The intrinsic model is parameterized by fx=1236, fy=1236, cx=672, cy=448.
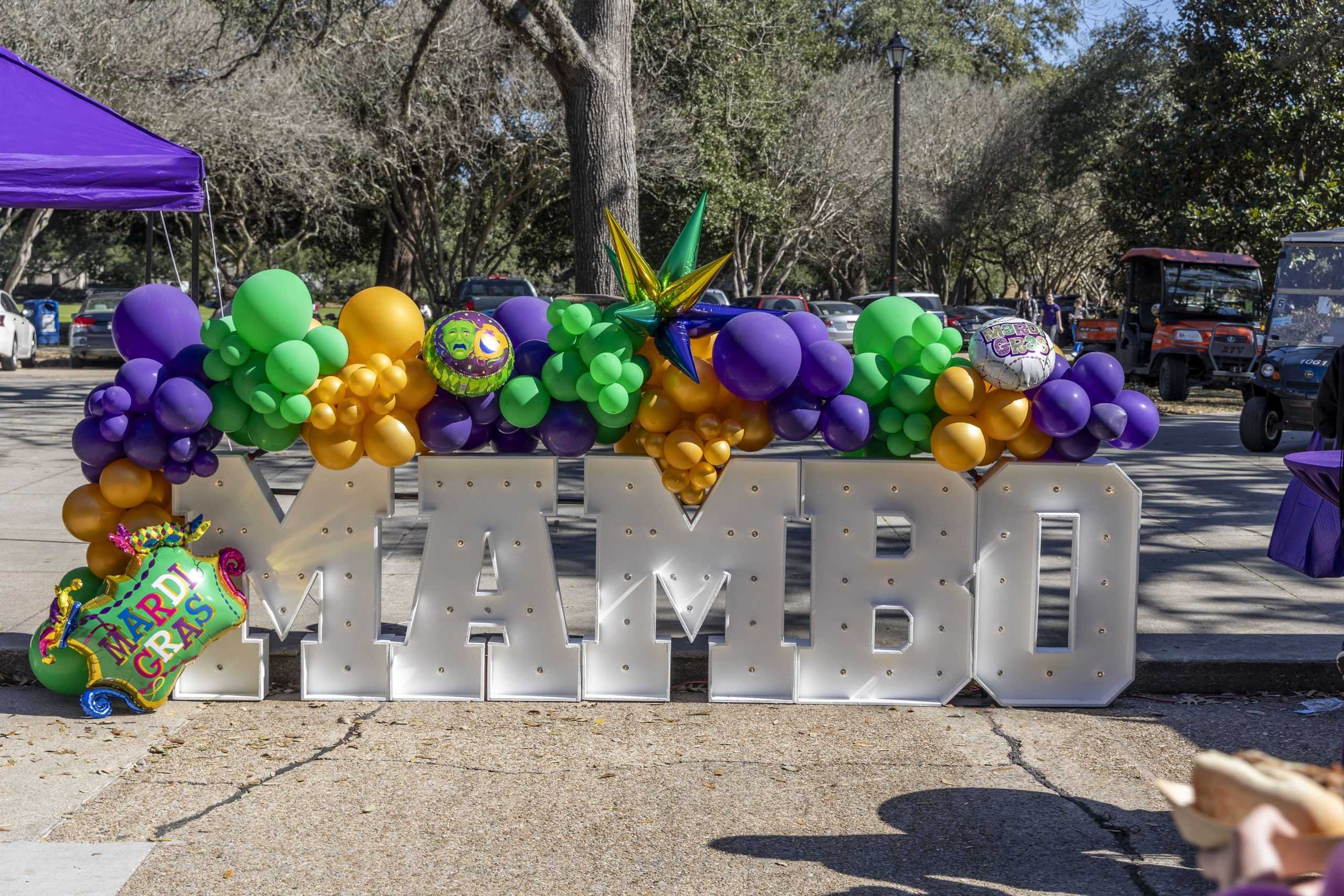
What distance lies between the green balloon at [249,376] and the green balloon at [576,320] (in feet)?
4.01

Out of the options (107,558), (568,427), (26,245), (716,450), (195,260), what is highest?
(26,245)

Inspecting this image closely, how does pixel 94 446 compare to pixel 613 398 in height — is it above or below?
below

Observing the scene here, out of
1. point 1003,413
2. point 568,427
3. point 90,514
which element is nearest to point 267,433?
point 90,514

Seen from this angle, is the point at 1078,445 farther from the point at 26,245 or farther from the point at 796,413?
the point at 26,245

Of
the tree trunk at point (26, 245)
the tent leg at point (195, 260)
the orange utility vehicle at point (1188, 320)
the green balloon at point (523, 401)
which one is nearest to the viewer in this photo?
the green balloon at point (523, 401)

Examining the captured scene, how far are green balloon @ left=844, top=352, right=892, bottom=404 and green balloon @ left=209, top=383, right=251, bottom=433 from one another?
98.4 inches

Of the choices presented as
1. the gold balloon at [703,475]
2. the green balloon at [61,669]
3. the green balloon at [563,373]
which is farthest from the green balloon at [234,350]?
the gold balloon at [703,475]

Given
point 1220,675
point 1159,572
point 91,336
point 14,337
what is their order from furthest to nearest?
point 91,336 < point 14,337 < point 1159,572 < point 1220,675

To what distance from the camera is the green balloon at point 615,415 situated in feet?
16.7

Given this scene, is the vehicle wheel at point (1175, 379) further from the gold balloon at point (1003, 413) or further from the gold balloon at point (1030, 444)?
the gold balloon at point (1003, 413)

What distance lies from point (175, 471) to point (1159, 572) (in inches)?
228

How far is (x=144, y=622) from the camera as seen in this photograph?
489 centimetres

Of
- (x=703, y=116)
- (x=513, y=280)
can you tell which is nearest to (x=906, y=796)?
(x=513, y=280)

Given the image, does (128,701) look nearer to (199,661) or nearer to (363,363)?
(199,661)
